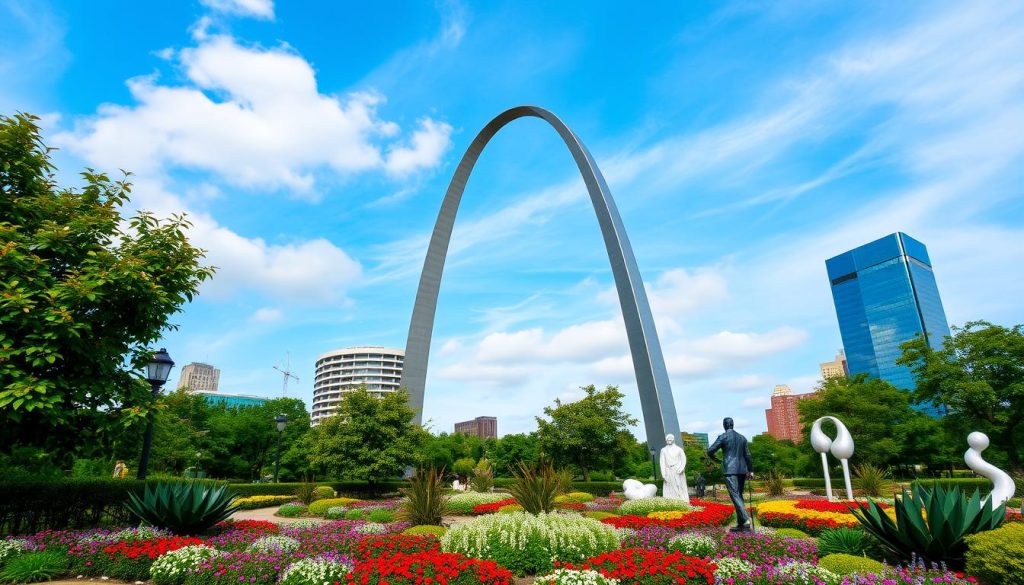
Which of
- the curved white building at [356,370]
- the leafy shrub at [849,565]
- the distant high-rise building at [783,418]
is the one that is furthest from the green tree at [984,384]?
the distant high-rise building at [783,418]

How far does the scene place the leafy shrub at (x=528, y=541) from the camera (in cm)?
780

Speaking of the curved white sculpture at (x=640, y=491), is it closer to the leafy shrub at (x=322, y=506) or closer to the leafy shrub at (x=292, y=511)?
the leafy shrub at (x=322, y=506)

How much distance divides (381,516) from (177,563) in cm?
799

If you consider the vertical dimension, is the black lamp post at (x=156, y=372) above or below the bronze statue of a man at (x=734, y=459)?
above

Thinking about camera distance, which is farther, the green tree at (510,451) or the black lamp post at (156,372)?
the green tree at (510,451)

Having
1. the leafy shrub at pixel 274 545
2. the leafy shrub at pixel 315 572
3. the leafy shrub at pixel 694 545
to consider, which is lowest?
the leafy shrub at pixel 694 545

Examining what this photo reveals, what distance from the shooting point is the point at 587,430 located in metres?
33.4

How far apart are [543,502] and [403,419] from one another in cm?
1619

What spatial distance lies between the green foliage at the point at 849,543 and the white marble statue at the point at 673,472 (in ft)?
26.8

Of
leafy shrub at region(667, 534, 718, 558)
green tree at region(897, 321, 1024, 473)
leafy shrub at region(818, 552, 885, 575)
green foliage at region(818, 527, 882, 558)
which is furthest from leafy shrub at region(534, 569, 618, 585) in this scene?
green tree at region(897, 321, 1024, 473)

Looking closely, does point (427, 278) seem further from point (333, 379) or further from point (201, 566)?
Answer: point (333, 379)

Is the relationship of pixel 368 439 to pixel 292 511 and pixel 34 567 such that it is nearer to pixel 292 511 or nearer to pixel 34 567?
pixel 292 511

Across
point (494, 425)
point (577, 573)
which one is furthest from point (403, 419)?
point (494, 425)

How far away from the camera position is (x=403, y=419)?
84.3 feet
